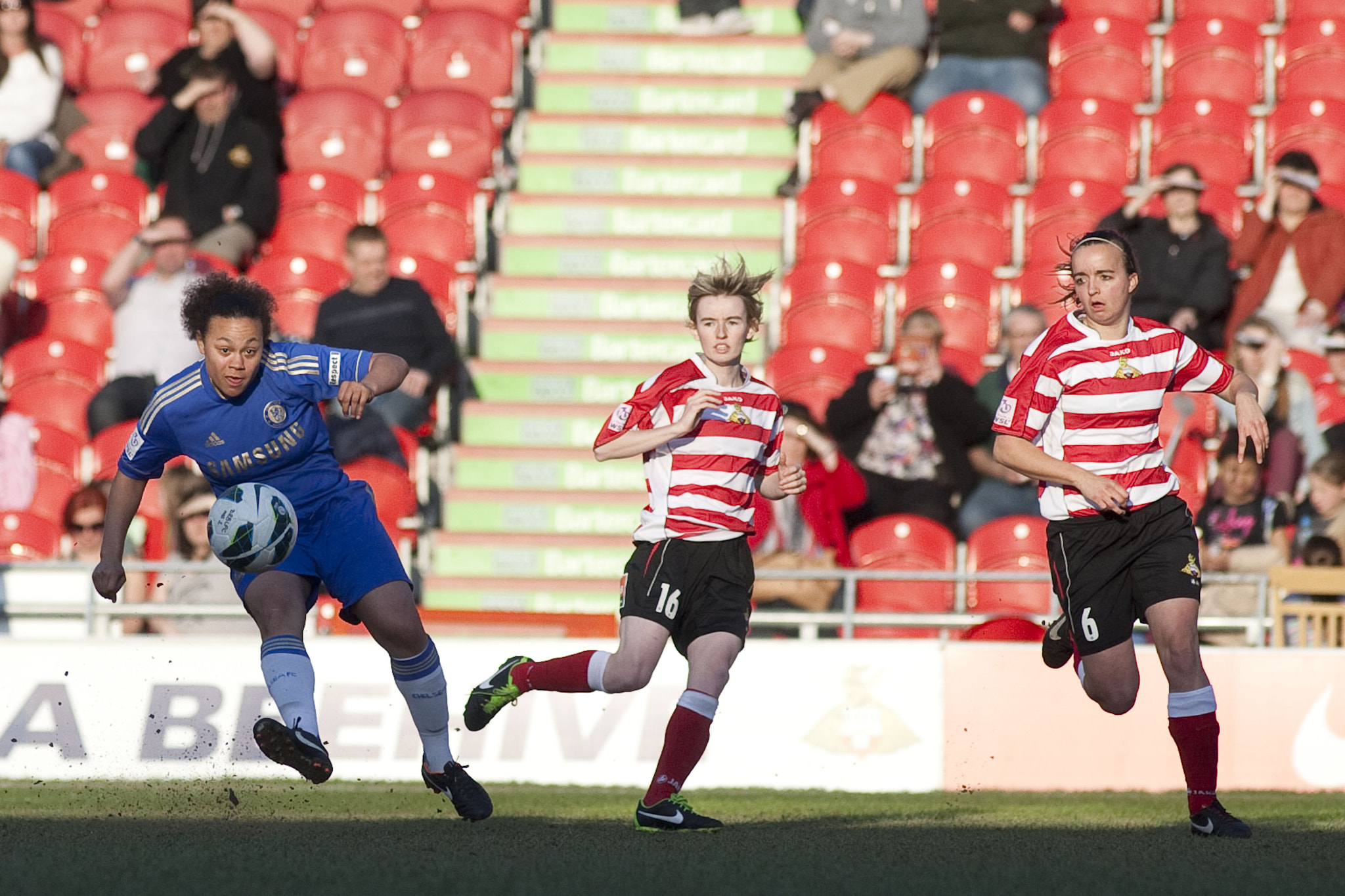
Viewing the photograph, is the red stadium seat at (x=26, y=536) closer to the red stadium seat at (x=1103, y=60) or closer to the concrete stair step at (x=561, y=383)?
the concrete stair step at (x=561, y=383)

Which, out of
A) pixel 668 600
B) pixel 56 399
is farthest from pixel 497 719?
pixel 56 399

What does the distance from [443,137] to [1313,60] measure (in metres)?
6.58

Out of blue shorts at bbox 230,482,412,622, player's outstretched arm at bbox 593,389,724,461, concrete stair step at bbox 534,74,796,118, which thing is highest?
concrete stair step at bbox 534,74,796,118

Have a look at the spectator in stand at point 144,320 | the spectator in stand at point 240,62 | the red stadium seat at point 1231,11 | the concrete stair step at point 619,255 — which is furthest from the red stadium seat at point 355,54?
the red stadium seat at point 1231,11

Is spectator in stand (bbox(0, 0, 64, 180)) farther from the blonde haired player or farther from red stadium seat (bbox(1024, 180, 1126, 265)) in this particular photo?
the blonde haired player

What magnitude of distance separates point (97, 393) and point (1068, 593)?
739 centimetres

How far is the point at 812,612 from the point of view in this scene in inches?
398

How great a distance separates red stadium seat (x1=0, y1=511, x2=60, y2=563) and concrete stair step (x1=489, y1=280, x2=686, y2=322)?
11.4 feet

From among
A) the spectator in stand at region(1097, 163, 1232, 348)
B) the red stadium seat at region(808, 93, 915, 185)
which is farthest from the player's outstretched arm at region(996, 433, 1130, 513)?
the red stadium seat at region(808, 93, 915, 185)

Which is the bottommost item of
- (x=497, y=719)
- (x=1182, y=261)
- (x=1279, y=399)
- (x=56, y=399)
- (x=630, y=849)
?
(x=497, y=719)

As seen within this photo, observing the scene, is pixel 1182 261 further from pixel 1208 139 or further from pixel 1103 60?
pixel 1103 60

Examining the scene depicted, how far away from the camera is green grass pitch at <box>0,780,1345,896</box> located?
4566mm

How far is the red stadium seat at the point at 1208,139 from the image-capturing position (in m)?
13.1

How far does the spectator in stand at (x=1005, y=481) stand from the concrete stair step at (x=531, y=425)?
2670 millimetres
